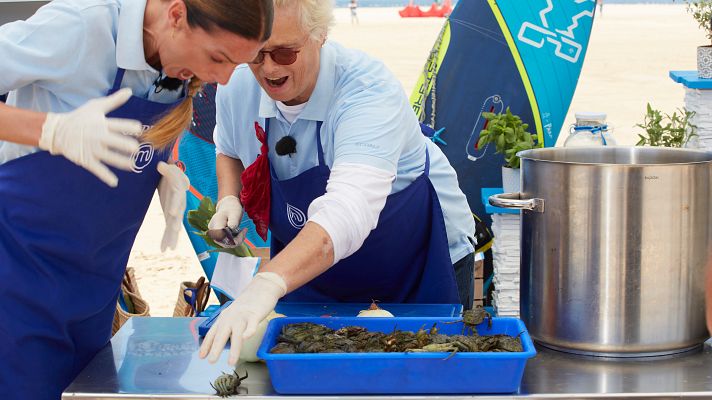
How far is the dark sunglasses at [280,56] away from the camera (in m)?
2.00

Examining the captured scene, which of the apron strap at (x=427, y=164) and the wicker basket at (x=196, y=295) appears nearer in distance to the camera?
the apron strap at (x=427, y=164)

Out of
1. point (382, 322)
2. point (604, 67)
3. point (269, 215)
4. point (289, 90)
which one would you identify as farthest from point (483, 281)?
point (604, 67)

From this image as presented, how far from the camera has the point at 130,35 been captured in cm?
171

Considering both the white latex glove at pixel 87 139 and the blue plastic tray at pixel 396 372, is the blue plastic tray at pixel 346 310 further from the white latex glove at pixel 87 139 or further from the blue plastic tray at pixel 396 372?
the white latex glove at pixel 87 139

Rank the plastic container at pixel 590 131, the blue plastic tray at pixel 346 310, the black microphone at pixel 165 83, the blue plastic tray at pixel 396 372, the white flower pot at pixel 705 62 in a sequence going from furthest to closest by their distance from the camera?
the white flower pot at pixel 705 62 < the plastic container at pixel 590 131 < the blue plastic tray at pixel 346 310 < the black microphone at pixel 165 83 < the blue plastic tray at pixel 396 372

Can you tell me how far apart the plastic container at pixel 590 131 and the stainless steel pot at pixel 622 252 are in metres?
1.87

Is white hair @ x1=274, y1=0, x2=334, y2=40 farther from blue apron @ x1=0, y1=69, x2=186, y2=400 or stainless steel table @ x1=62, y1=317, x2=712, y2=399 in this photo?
stainless steel table @ x1=62, y1=317, x2=712, y2=399

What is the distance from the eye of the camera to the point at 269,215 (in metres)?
2.36

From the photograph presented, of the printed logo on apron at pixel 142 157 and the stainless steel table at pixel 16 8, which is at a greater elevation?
the stainless steel table at pixel 16 8

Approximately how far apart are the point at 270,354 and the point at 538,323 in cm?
59

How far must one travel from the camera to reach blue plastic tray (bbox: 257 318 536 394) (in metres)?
1.48

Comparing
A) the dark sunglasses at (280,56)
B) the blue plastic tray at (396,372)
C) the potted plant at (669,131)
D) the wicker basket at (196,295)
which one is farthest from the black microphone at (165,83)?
the potted plant at (669,131)

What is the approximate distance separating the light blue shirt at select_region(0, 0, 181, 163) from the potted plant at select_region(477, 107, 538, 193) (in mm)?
2186

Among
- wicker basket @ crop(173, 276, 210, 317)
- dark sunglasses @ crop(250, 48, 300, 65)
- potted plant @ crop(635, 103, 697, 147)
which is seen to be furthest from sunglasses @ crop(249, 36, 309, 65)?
potted plant @ crop(635, 103, 697, 147)
